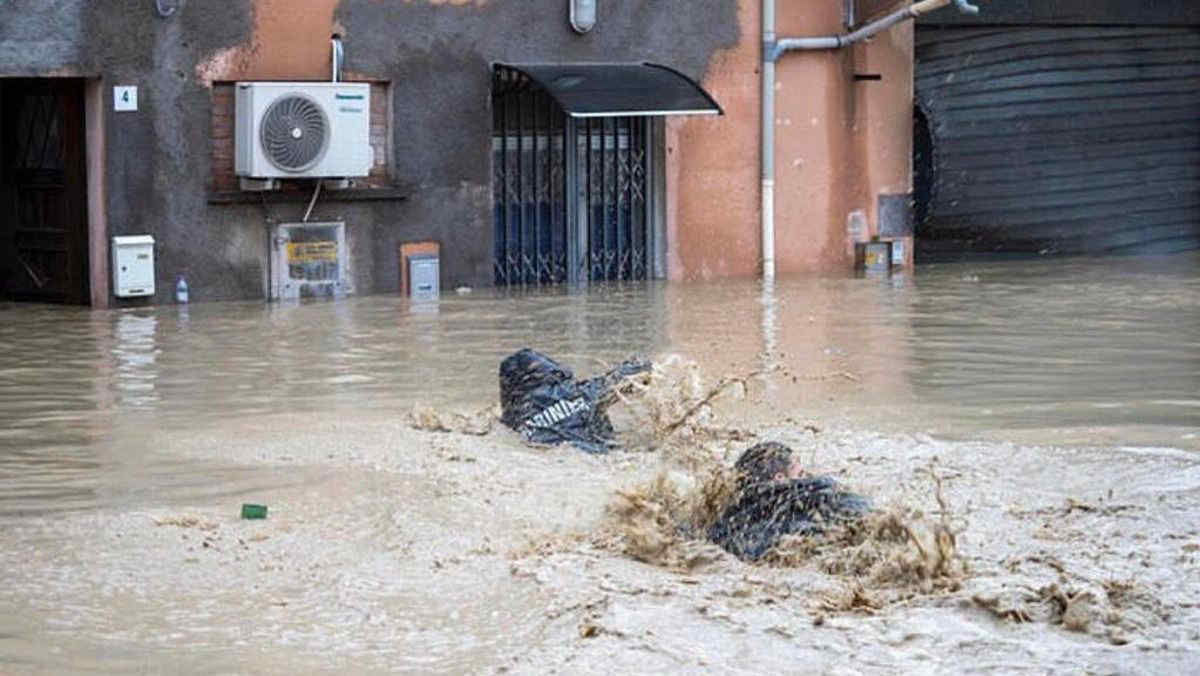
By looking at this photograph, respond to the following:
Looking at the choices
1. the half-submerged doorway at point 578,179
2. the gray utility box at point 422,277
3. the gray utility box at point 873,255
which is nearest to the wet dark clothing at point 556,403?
the gray utility box at point 422,277

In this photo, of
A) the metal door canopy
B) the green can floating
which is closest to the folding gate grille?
the metal door canopy

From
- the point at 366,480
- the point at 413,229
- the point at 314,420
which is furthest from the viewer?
the point at 413,229

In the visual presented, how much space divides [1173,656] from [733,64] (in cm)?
1411

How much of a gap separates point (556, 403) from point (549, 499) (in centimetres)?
127

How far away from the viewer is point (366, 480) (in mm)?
9492

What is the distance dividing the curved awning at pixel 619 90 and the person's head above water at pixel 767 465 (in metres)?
9.62

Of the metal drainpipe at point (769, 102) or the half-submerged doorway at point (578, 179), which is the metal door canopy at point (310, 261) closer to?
the half-submerged doorway at point (578, 179)

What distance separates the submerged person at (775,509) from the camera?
8.07 meters

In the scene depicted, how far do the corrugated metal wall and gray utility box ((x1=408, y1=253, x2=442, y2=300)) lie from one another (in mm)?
5604

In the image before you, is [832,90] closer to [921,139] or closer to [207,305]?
[921,139]

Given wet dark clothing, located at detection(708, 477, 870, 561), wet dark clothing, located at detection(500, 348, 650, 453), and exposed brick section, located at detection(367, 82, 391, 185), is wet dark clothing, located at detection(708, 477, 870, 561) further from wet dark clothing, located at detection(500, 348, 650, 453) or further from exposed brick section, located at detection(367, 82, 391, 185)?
exposed brick section, located at detection(367, 82, 391, 185)

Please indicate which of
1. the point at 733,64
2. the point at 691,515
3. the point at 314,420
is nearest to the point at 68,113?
the point at 733,64

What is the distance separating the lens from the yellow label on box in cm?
1808

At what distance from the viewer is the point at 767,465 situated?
28.0ft
